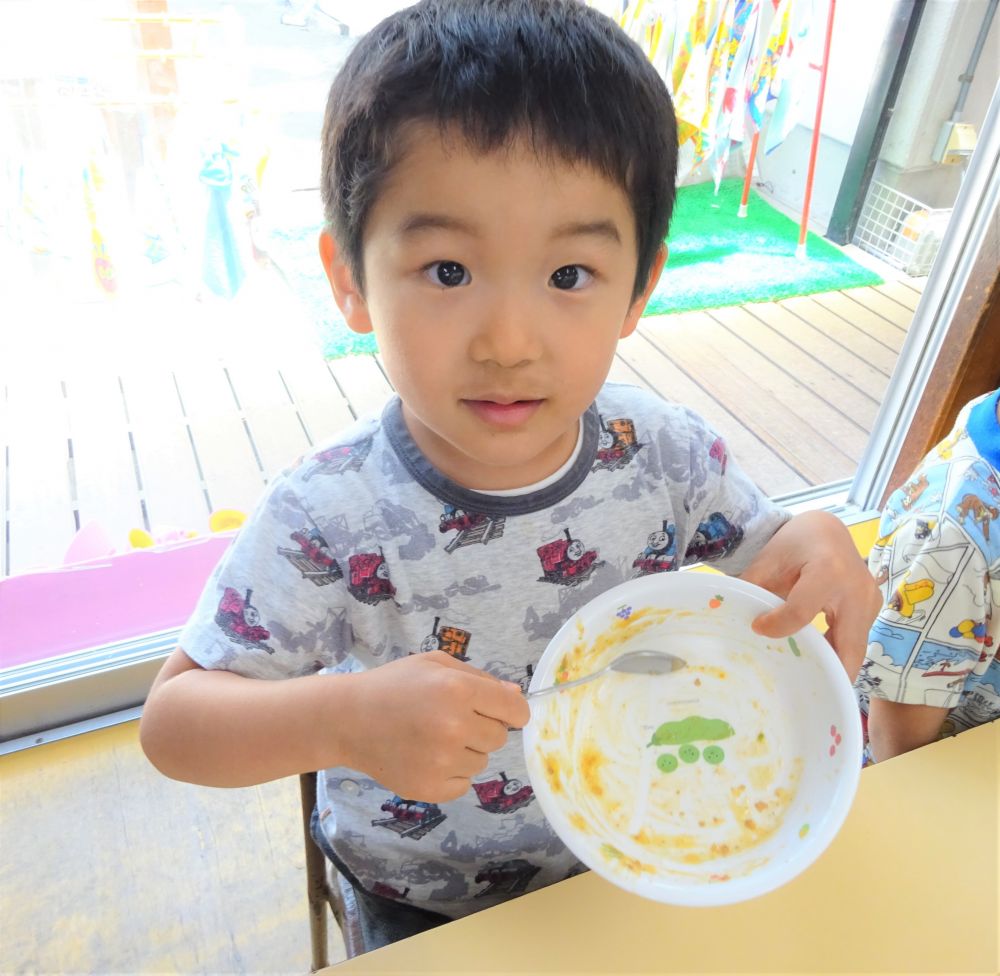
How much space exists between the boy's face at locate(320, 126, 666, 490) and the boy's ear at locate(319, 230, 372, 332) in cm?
3

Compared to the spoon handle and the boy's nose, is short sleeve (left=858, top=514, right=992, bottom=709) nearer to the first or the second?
the spoon handle

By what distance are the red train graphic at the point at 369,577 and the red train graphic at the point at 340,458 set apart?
8 cm

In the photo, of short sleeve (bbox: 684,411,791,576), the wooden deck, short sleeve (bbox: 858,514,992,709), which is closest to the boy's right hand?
short sleeve (bbox: 684,411,791,576)

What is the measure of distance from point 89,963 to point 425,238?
1210mm

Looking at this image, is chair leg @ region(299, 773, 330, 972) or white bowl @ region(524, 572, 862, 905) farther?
chair leg @ region(299, 773, 330, 972)

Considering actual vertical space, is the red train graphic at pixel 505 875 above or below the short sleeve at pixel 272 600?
→ below

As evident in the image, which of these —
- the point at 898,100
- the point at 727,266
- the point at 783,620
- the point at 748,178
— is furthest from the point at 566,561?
the point at 727,266

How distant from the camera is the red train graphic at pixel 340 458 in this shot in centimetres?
71

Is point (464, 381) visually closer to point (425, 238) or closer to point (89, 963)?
point (425, 238)

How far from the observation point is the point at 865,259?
92.7 inches

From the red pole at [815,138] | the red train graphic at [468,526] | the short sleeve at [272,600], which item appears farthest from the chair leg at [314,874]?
the red pole at [815,138]

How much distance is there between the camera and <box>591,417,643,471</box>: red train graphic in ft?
2.55

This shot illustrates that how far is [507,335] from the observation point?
0.56m

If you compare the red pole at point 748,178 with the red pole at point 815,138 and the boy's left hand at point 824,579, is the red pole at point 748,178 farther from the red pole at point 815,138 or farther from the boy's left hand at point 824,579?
the boy's left hand at point 824,579
